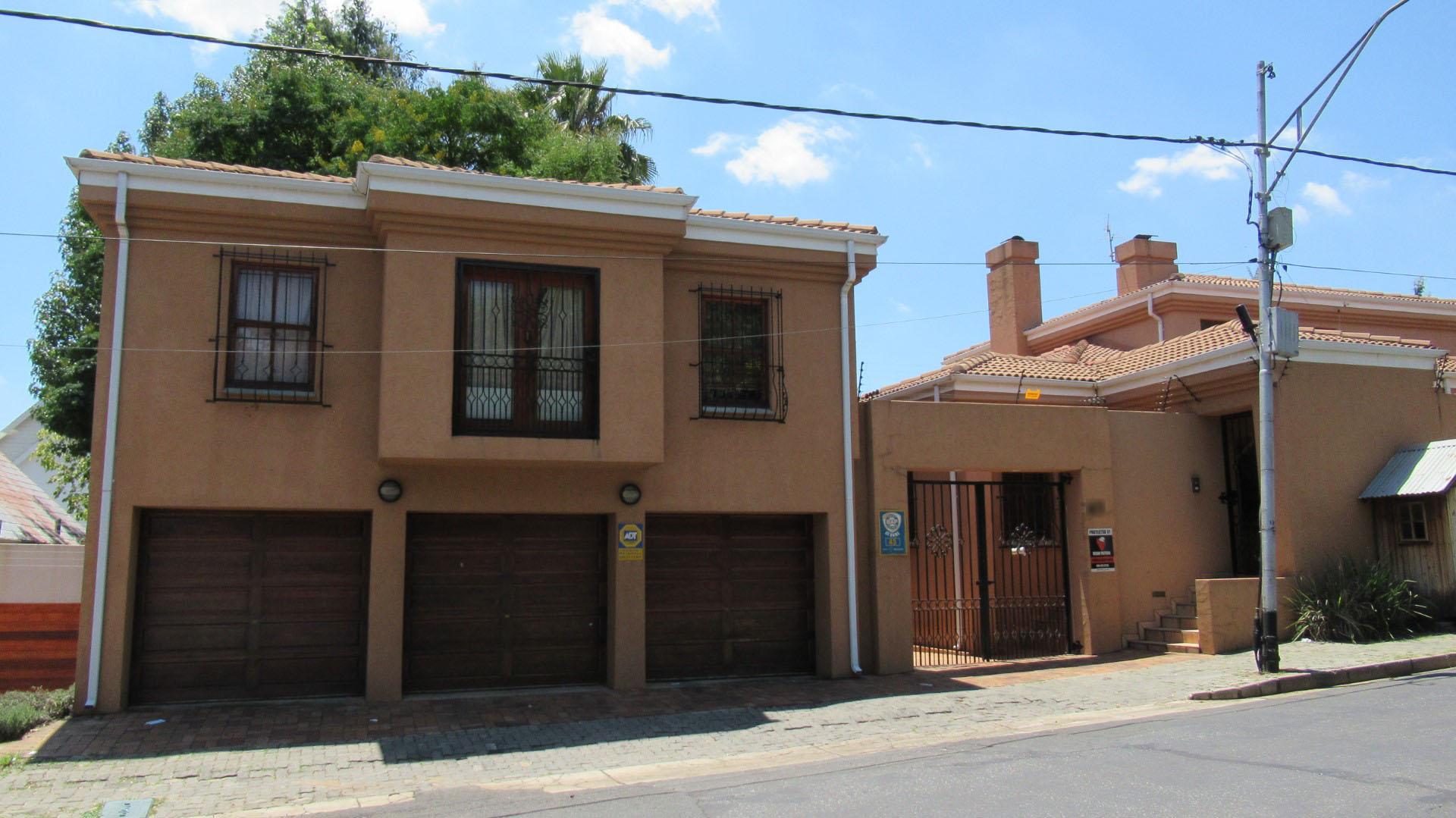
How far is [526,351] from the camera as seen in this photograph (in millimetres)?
11742

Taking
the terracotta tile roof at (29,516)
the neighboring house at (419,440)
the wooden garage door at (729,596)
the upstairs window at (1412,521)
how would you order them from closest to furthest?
the neighboring house at (419,440), the wooden garage door at (729,596), the upstairs window at (1412,521), the terracotta tile roof at (29,516)

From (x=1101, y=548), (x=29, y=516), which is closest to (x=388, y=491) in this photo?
(x=1101, y=548)

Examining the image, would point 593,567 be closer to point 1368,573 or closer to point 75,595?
point 75,595

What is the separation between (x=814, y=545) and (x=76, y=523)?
71.3ft

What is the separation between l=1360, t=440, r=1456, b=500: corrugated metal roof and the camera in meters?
14.5

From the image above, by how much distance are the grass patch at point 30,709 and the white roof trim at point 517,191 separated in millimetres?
5988

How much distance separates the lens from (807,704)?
37.4ft

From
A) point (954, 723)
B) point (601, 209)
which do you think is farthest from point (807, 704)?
point (601, 209)

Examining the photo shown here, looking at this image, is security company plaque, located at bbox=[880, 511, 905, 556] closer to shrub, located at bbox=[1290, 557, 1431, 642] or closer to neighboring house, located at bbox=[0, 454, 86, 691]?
shrub, located at bbox=[1290, 557, 1431, 642]

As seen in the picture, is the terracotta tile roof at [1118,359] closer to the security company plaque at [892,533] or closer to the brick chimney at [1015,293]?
the brick chimney at [1015,293]

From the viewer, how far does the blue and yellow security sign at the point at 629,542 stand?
12.2 m

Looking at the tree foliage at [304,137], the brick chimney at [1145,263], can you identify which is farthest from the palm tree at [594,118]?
Answer: the brick chimney at [1145,263]

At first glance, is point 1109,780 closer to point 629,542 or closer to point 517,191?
point 629,542

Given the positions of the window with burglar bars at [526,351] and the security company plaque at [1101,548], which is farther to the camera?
the security company plaque at [1101,548]
